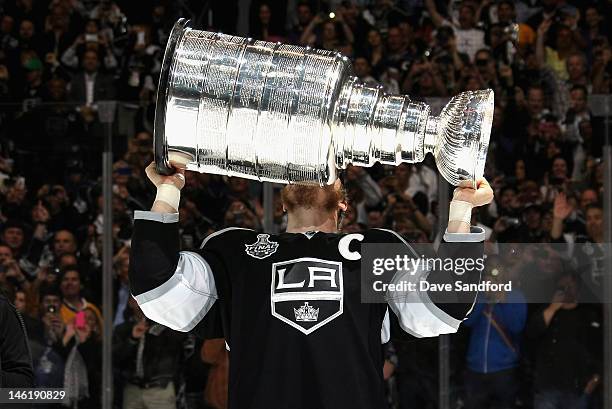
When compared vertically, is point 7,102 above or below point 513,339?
above

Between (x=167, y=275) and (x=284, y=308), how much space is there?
0.93 feet

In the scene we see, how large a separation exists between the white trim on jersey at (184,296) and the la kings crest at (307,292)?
155 millimetres

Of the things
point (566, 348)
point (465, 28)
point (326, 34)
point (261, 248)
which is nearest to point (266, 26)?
point (326, 34)

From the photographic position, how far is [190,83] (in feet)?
7.56

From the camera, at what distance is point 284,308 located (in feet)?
8.16

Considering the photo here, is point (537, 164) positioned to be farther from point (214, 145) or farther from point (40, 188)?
point (214, 145)

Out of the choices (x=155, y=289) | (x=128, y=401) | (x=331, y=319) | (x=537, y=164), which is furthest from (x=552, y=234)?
(x=155, y=289)

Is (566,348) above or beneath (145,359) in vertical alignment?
above

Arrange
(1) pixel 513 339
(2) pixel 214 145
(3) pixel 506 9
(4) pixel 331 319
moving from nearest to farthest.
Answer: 1. (2) pixel 214 145
2. (4) pixel 331 319
3. (1) pixel 513 339
4. (3) pixel 506 9

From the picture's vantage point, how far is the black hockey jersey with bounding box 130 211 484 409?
2420mm

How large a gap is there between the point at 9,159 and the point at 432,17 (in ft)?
8.84

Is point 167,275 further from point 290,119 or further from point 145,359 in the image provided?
point 145,359

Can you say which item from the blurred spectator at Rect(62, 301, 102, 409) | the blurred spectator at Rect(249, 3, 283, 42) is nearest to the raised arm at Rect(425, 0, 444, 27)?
the blurred spectator at Rect(249, 3, 283, 42)

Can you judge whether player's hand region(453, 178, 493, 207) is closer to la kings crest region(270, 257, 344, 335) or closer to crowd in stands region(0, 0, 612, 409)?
la kings crest region(270, 257, 344, 335)
